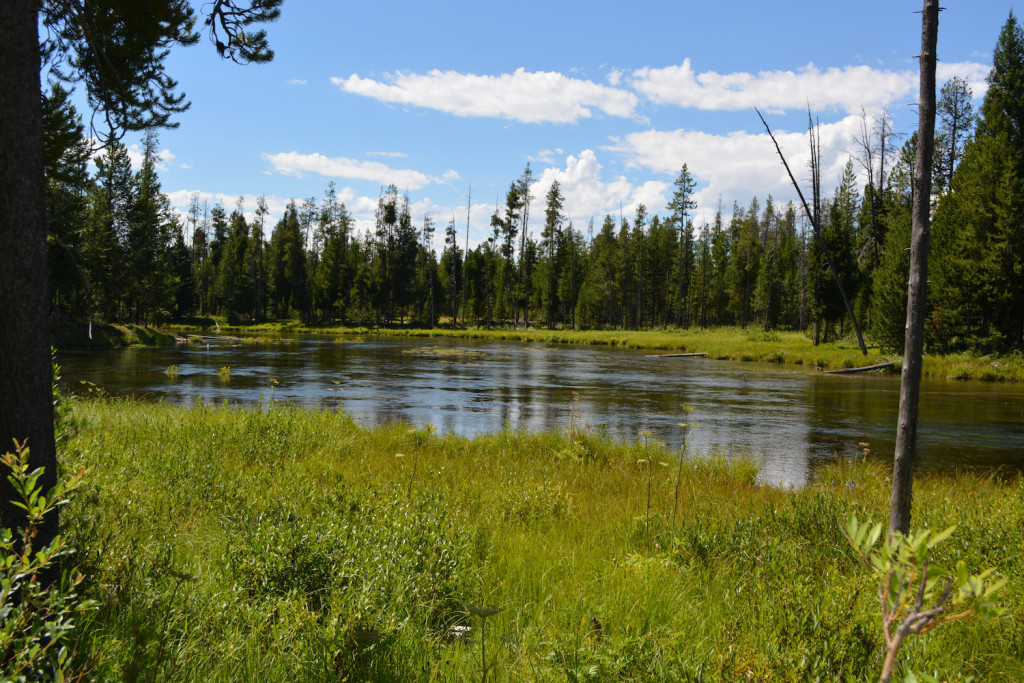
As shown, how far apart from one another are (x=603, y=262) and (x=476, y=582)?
3056 inches

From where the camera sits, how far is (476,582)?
4496 mm

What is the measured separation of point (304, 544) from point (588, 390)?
19634 millimetres

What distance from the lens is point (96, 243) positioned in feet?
139

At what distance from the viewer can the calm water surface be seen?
1459 cm

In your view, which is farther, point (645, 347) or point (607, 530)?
point (645, 347)

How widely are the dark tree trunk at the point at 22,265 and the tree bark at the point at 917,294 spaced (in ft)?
18.1

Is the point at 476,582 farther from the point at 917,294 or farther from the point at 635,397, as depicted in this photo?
the point at 635,397

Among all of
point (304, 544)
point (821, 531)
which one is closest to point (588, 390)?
point (821, 531)

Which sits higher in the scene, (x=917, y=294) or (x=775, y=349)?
(x=917, y=294)

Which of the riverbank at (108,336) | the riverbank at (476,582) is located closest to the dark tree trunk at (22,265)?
the riverbank at (476,582)

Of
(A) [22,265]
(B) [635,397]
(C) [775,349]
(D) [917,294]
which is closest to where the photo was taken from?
(A) [22,265]

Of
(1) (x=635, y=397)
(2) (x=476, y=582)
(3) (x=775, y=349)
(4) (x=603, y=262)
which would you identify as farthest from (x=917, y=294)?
(4) (x=603, y=262)

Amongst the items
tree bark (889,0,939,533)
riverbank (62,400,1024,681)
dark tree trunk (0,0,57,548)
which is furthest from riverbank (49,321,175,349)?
tree bark (889,0,939,533)

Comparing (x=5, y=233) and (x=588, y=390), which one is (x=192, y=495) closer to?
(x=5, y=233)
